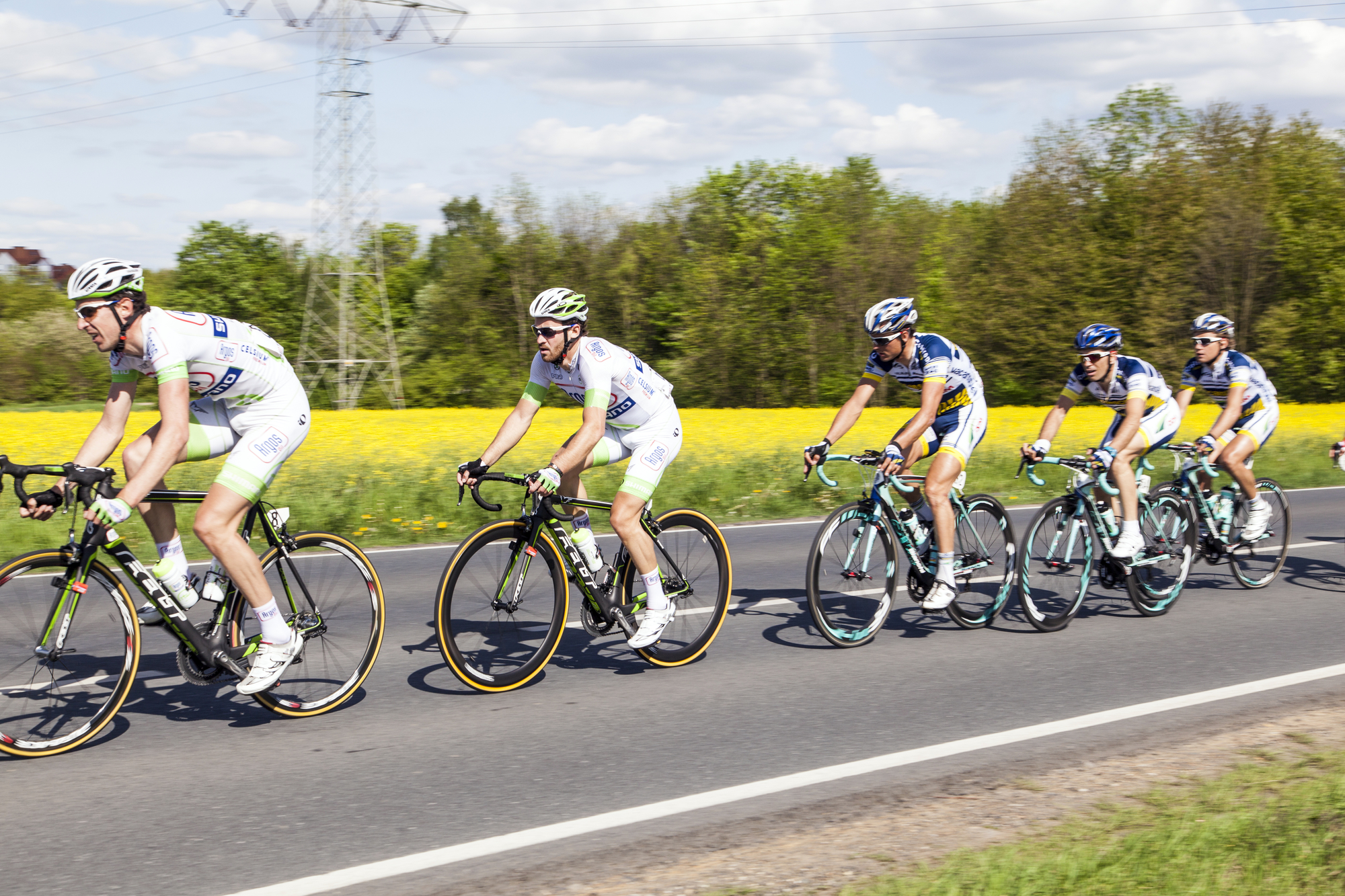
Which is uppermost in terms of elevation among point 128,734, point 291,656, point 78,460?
point 78,460

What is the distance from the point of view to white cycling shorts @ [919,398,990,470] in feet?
24.1

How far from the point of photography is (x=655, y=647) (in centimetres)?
660

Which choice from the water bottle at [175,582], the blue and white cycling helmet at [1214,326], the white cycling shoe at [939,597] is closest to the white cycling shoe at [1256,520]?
the blue and white cycling helmet at [1214,326]

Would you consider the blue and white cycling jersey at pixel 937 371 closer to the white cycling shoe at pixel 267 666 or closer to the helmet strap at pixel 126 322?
the white cycling shoe at pixel 267 666

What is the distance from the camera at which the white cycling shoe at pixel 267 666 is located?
5191mm

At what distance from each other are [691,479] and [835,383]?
91.4ft

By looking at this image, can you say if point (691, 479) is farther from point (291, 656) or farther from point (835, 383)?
point (835, 383)

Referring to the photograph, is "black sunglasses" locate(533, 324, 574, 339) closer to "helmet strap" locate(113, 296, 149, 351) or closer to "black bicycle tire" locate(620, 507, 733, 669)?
"black bicycle tire" locate(620, 507, 733, 669)

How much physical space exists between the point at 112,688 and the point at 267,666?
0.64m

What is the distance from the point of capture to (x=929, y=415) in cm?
705

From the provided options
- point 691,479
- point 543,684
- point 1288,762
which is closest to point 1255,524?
point 1288,762

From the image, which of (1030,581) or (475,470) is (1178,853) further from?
(1030,581)

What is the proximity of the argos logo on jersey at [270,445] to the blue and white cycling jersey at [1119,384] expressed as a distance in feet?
16.9

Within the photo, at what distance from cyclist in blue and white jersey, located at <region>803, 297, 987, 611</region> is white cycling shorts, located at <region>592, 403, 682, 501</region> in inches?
34.4
